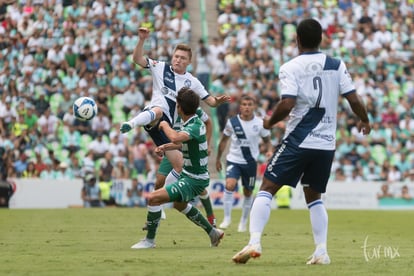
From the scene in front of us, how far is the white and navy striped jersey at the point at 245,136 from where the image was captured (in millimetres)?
20359

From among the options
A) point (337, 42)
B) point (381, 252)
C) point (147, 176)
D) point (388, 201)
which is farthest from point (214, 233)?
point (337, 42)

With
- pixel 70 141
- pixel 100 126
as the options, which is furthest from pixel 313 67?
pixel 100 126

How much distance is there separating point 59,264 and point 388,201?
22.1 m

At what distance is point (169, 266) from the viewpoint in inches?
418

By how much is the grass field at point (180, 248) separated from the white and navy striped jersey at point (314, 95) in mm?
1418

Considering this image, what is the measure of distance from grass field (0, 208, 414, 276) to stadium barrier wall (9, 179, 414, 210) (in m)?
6.45

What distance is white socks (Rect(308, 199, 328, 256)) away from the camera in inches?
436

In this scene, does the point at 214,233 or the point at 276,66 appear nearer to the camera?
the point at 214,233

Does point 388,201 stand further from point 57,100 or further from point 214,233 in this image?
point 214,233

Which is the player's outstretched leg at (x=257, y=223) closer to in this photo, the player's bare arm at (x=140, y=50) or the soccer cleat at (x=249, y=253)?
the soccer cleat at (x=249, y=253)

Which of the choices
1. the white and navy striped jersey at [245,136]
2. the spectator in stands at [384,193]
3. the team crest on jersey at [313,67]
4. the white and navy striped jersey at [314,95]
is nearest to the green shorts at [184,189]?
the white and navy striped jersey at [314,95]

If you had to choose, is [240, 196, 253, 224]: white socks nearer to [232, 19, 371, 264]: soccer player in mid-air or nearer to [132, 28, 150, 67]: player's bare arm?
[132, 28, 150, 67]: player's bare arm

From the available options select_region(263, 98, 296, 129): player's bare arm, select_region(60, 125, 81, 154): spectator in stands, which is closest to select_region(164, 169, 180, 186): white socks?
select_region(263, 98, 296, 129): player's bare arm

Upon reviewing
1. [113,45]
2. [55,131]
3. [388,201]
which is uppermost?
[113,45]
